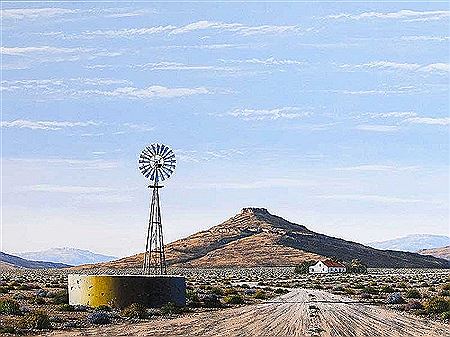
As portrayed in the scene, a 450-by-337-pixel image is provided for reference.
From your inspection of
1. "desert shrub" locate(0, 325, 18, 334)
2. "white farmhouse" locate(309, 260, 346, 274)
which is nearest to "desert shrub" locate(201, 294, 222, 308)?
"desert shrub" locate(0, 325, 18, 334)

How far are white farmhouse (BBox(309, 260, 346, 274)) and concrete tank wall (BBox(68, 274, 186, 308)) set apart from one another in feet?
394

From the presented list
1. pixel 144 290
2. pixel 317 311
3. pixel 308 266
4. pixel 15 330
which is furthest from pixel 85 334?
pixel 308 266

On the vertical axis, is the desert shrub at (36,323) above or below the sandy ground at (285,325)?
above

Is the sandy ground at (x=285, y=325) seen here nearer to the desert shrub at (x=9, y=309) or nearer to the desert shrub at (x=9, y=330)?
the desert shrub at (x=9, y=330)

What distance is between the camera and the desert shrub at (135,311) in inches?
1575

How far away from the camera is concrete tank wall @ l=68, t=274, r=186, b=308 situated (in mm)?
44906

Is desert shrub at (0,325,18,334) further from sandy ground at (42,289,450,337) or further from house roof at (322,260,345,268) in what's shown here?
house roof at (322,260,345,268)

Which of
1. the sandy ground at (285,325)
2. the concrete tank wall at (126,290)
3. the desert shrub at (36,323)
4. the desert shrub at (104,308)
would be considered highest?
the concrete tank wall at (126,290)

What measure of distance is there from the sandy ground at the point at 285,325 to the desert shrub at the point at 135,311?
6.20 feet

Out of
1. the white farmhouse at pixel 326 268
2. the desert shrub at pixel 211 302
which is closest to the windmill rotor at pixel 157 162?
the desert shrub at pixel 211 302

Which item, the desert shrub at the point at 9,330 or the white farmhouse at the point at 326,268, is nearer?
the desert shrub at the point at 9,330

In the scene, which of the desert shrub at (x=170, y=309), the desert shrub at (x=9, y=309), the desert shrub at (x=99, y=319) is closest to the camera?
the desert shrub at (x=99, y=319)

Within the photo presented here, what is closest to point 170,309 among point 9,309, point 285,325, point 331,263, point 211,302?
point 9,309

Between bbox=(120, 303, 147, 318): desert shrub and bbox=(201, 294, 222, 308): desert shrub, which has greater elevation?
bbox=(201, 294, 222, 308): desert shrub
